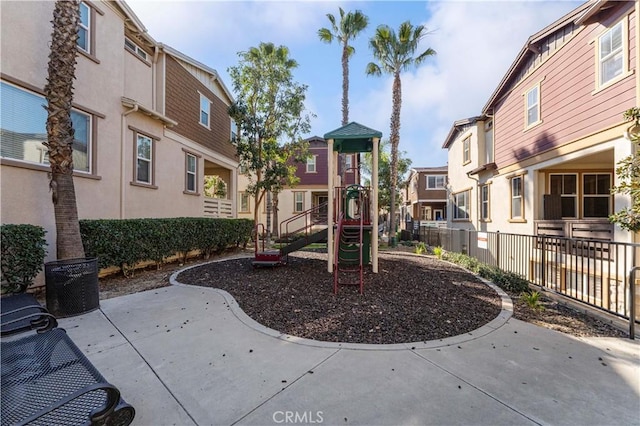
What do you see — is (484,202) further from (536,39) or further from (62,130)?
(62,130)

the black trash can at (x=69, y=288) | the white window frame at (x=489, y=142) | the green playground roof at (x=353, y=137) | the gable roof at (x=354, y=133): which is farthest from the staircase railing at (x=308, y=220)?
the white window frame at (x=489, y=142)

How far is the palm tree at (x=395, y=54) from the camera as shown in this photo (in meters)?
14.4

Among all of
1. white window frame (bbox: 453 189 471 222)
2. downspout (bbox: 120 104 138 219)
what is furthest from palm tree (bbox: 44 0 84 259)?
white window frame (bbox: 453 189 471 222)

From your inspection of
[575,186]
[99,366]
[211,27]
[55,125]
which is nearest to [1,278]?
[55,125]

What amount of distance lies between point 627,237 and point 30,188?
12829 millimetres

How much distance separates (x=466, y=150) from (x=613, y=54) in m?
8.87

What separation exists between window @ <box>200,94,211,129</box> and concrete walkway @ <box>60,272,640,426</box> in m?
10.2

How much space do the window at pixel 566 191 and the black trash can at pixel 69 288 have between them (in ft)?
43.7

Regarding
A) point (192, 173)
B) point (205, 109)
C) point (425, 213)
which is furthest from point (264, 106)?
point (425, 213)

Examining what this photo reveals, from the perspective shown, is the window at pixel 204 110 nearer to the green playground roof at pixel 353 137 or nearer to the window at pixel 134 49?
the window at pixel 134 49

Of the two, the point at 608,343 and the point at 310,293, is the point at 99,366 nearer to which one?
the point at 310,293

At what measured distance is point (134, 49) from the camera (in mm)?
9062

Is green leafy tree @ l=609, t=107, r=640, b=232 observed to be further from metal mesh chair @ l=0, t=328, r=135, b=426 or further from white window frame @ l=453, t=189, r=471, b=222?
white window frame @ l=453, t=189, r=471, b=222

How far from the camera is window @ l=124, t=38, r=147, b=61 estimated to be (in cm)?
873
